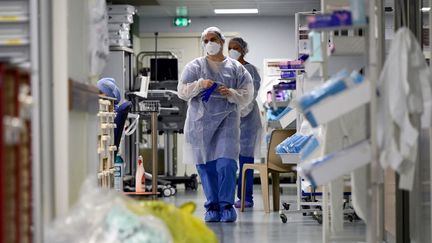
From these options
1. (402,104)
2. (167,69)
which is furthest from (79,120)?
(167,69)

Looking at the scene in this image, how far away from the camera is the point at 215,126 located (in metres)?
6.52

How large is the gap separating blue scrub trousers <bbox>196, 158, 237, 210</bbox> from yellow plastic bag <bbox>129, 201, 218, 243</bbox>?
123 inches

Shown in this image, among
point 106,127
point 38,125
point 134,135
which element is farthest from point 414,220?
point 134,135

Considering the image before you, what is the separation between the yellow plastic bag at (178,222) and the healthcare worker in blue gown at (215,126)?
3128 mm

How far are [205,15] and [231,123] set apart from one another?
20.8 feet

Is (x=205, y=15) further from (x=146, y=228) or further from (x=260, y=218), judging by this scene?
(x=146, y=228)

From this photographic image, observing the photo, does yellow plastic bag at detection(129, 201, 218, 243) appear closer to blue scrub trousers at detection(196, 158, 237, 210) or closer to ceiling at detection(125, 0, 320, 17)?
blue scrub trousers at detection(196, 158, 237, 210)

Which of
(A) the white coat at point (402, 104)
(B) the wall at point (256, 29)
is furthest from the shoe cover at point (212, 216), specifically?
(B) the wall at point (256, 29)

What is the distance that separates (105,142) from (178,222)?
7.23 ft

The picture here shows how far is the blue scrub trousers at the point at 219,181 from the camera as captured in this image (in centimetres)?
645

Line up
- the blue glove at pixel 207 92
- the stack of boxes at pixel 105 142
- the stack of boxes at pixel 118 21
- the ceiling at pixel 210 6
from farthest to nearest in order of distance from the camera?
the ceiling at pixel 210 6 → the stack of boxes at pixel 118 21 → the blue glove at pixel 207 92 → the stack of boxes at pixel 105 142

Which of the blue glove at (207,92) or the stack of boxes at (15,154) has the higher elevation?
the blue glove at (207,92)

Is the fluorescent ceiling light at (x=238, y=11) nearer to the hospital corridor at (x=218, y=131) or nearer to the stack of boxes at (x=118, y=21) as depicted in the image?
the stack of boxes at (x=118, y=21)

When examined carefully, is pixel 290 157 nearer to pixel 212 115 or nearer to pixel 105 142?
pixel 212 115
